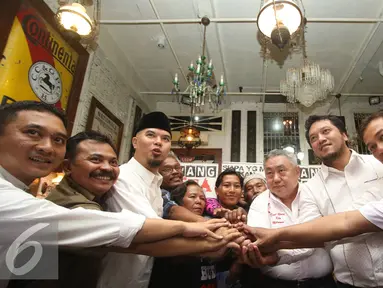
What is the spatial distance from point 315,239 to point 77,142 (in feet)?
5.03

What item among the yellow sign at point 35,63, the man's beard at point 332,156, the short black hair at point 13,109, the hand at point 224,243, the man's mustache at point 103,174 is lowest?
the hand at point 224,243

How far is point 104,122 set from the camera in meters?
5.54

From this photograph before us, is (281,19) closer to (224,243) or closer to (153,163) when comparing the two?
(153,163)

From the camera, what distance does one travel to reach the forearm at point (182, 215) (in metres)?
1.91

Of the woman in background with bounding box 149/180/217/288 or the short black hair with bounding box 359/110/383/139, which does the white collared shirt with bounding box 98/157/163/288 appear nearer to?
the woman in background with bounding box 149/180/217/288

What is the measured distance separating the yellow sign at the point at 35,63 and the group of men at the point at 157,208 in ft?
7.24

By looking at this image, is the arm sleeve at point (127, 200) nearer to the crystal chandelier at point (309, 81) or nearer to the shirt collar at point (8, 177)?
the shirt collar at point (8, 177)

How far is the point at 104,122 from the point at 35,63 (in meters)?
2.03

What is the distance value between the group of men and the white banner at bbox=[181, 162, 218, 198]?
2.14m

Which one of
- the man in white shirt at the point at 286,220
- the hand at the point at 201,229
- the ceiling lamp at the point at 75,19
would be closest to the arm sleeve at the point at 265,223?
the man in white shirt at the point at 286,220

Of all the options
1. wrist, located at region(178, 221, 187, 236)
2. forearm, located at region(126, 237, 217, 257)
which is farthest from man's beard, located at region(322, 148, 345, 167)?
wrist, located at region(178, 221, 187, 236)

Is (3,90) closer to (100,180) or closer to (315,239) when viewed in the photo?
(100,180)

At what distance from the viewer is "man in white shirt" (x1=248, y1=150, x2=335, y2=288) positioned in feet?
6.00

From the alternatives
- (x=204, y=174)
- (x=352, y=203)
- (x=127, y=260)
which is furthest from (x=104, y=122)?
(x=352, y=203)
